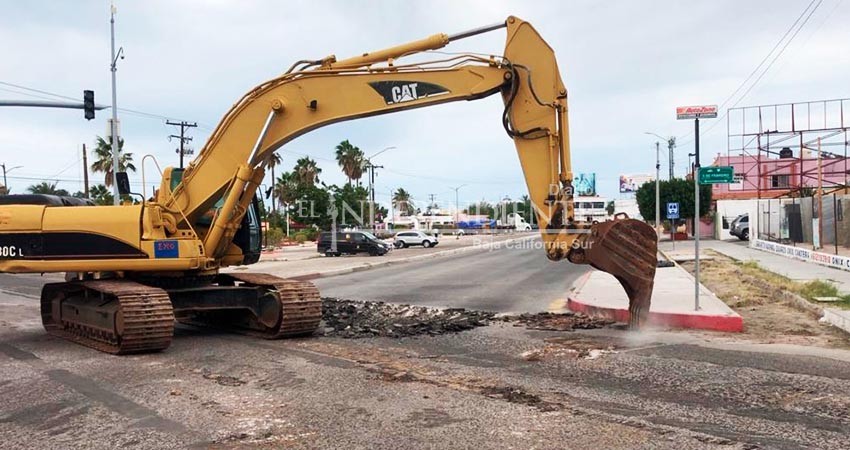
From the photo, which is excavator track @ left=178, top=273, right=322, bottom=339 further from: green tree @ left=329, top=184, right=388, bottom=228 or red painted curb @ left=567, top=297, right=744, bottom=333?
green tree @ left=329, top=184, right=388, bottom=228

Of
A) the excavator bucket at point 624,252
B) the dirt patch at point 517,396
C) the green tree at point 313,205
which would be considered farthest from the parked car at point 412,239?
the dirt patch at point 517,396

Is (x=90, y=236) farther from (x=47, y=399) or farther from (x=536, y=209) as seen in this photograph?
(x=536, y=209)

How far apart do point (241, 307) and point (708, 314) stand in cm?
727

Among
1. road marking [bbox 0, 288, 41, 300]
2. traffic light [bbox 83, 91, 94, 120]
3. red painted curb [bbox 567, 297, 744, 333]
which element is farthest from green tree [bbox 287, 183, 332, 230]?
red painted curb [bbox 567, 297, 744, 333]

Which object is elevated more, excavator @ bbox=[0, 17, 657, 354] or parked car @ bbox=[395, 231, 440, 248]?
excavator @ bbox=[0, 17, 657, 354]

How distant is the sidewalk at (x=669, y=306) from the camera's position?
10711 millimetres

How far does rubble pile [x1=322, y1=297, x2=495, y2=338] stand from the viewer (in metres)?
10.7

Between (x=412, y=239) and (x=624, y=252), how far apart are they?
46.3m

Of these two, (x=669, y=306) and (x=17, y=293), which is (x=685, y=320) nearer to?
(x=669, y=306)

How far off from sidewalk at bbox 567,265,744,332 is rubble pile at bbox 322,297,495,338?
2.02 meters

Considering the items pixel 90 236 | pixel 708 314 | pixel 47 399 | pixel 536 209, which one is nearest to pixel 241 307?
pixel 90 236

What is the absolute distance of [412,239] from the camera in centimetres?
5572

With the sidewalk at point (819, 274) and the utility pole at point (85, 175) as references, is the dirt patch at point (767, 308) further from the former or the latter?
the utility pole at point (85, 175)

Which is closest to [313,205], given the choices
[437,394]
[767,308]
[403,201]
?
[767,308]
